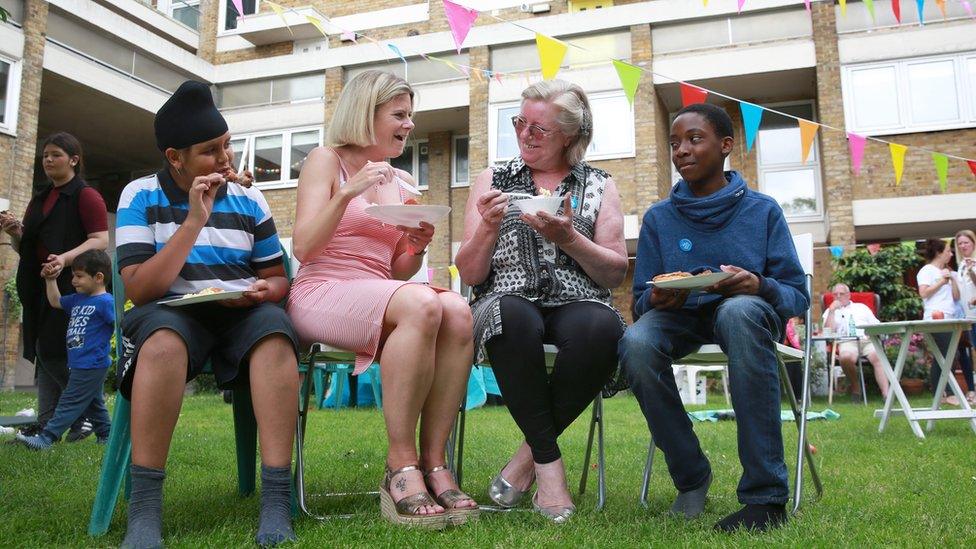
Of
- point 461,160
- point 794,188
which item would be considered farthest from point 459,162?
point 794,188

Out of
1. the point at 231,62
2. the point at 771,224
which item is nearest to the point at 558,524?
the point at 771,224

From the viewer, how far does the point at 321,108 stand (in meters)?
17.1

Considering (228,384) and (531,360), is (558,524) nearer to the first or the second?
(531,360)

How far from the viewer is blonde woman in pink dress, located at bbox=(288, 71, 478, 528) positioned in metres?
2.23

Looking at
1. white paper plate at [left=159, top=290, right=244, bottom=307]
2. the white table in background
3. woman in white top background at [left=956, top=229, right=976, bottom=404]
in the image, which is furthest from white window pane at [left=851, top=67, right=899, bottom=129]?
white paper plate at [left=159, top=290, right=244, bottom=307]

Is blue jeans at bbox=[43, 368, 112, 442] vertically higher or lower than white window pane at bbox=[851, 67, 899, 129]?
lower

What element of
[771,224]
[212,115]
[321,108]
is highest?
[321,108]

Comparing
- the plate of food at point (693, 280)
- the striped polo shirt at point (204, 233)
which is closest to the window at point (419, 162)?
the striped polo shirt at point (204, 233)

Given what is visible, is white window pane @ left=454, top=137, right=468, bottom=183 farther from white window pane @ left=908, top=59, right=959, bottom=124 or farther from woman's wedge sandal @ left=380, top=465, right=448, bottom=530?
woman's wedge sandal @ left=380, top=465, right=448, bottom=530

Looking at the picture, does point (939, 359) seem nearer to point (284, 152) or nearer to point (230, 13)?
point (284, 152)

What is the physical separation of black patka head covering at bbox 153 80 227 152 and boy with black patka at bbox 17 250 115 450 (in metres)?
2.34

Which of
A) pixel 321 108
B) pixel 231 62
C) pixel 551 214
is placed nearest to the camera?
pixel 551 214

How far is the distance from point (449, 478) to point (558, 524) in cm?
35

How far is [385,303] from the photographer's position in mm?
2303
